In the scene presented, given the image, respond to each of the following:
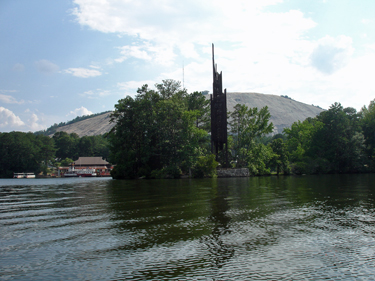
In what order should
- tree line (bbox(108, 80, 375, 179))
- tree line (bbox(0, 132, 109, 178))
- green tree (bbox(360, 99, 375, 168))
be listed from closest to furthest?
tree line (bbox(108, 80, 375, 179)) < green tree (bbox(360, 99, 375, 168)) < tree line (bbox(0, 132, 109, 178))

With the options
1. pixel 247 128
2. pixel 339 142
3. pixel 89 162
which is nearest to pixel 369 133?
pixel 339 142

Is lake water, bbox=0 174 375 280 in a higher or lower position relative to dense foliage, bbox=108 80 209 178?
lower

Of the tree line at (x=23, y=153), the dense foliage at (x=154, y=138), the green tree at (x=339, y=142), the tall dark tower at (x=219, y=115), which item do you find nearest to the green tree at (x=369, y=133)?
the green tree at (x=339, y=142)

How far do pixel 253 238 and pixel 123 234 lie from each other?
3115 mm

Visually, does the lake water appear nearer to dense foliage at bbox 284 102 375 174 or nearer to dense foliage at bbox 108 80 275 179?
dense foliage at bbox 108 80 275 179

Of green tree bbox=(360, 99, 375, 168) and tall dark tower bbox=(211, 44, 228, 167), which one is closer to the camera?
tall dark tower bbox=(211, 44, 228, 167)

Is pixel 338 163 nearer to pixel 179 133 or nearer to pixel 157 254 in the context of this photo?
pixel 179 133

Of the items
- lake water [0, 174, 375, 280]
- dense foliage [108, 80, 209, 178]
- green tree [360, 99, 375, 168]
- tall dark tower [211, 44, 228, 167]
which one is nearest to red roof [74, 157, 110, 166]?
dense foliage [108, 80, 209, 178]

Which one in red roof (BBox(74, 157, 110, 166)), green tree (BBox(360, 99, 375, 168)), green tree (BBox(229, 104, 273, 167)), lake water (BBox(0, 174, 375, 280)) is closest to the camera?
lake water (BBox(0, 174, 375, 280))

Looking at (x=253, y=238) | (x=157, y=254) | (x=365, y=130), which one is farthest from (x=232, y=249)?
(x=365, y=130)

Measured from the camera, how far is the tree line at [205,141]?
55.0 meters

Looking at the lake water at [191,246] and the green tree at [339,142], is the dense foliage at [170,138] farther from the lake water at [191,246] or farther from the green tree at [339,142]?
the lake water at [191,246]

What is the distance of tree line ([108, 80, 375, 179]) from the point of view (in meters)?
55.0

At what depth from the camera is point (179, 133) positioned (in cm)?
5631
